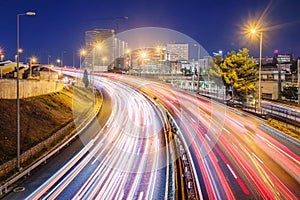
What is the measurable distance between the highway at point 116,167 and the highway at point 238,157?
3058 millimetres

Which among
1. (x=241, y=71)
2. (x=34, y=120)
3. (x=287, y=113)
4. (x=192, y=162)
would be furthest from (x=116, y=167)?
(x=241, y=71)

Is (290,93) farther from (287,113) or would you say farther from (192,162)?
(192,162)

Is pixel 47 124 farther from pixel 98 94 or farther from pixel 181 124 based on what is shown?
pixel 98 94

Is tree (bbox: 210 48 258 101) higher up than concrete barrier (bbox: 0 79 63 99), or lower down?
higher up

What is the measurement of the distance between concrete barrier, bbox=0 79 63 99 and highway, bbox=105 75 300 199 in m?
19.8

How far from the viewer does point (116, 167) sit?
2211 centimetres

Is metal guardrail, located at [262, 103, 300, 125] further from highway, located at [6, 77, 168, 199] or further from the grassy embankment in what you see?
the grassy embankment

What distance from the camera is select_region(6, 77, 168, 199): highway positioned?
56.3ft

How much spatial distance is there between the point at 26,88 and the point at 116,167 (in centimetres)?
2060

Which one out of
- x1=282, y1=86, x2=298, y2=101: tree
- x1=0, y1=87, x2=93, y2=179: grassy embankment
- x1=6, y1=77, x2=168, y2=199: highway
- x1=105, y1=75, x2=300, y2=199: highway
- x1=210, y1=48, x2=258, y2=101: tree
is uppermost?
x1=210, y1=48, x2=258, y2=101: tree

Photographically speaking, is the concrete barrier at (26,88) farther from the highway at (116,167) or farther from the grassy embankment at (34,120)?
the highway at (116,167)

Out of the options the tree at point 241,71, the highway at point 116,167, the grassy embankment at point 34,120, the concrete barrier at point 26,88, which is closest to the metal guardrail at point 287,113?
the tree at point 241,71

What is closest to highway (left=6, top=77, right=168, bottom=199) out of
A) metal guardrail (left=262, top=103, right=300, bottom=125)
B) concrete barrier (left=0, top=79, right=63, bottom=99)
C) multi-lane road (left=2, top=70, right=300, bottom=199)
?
multi-lane road (left=2, top=70, right=300, bottom=199)

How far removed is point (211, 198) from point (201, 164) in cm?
578
